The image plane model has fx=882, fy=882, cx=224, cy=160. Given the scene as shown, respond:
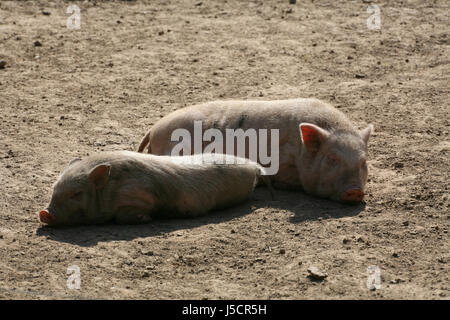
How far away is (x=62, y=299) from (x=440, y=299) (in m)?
2.64

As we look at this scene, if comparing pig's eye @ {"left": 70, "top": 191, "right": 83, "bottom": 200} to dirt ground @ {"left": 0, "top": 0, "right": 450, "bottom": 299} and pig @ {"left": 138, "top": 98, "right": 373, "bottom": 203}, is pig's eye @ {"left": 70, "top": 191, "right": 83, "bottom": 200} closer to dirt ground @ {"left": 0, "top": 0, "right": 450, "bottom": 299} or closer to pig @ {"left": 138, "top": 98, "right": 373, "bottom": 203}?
dirt ground @ {"left": 0, "top": 0, "right": 450, "bottom": 299}

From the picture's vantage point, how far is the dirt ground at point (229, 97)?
668cm

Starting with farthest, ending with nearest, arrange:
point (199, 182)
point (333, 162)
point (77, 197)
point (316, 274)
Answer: point (333, 162), point (199, 182), point (77, 197), point (316, 274)

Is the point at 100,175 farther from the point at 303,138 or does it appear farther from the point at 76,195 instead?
the point at 303,138

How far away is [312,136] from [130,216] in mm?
1865

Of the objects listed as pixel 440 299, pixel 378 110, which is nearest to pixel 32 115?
pixel 378 110

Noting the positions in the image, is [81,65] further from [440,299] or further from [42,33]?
[440,299]

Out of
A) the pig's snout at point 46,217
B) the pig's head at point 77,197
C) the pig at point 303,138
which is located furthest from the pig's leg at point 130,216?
the pig at point 303,138

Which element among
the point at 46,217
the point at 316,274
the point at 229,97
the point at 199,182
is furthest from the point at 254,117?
the point at 316,274

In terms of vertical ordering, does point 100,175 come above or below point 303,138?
below

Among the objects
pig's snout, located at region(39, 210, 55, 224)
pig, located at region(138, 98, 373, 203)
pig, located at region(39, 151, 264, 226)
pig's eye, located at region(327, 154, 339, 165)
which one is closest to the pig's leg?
pig, located at region(39, 151, 264, 226)

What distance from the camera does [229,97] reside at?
10.6 m

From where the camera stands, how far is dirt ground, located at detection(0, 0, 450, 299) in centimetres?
668

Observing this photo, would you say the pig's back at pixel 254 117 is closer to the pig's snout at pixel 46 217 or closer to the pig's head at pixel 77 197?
the pig's head at pixel 77 197
